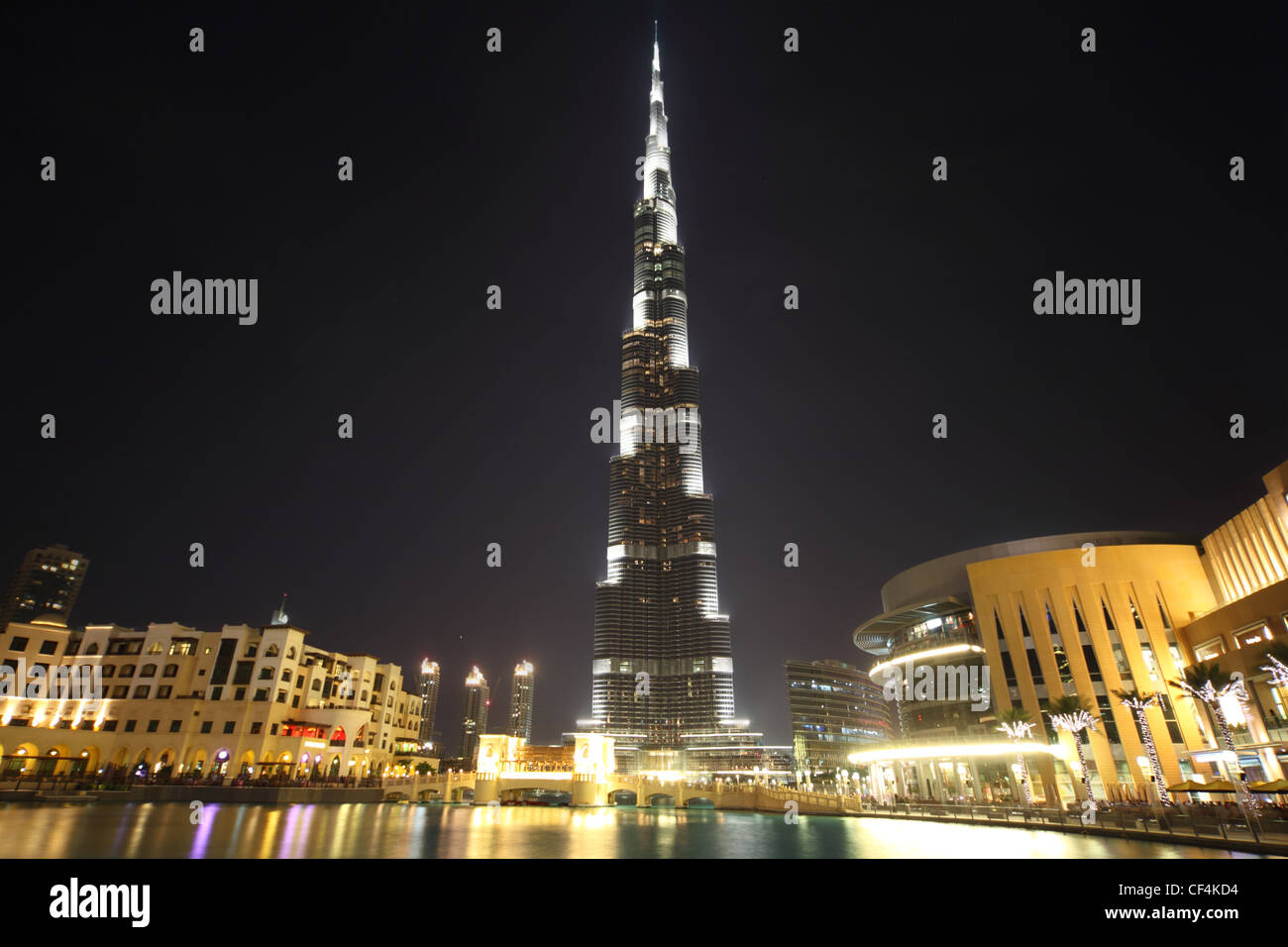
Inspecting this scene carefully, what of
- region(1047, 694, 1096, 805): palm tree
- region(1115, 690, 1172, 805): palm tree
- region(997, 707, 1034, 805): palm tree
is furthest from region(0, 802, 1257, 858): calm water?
region(1047, 694, 1096, 805): palm tree

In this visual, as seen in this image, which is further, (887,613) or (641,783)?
(641,783)

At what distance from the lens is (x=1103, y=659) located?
67375 mm

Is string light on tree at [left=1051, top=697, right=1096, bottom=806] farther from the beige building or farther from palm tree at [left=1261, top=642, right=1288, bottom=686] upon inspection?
the beige building

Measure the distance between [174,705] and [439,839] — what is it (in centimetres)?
6017

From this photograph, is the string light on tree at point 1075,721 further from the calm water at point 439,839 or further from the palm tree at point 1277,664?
the calm water at point 439,839

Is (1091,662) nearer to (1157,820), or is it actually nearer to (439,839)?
(1157,820)

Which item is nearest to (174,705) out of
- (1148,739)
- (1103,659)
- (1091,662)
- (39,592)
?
(1148,739)

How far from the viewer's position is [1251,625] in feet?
177

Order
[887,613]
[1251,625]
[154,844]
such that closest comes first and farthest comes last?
[154,844]
[1251,625]
[887,613]

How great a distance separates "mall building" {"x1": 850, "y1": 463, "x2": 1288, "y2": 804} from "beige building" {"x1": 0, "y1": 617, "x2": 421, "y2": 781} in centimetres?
7534
